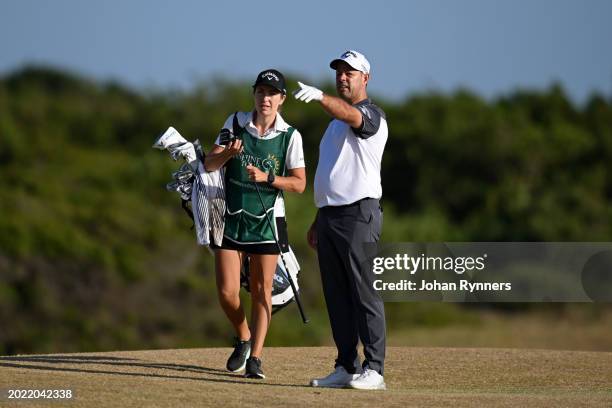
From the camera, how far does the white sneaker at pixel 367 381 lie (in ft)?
33.5

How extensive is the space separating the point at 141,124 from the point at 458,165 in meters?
10.7

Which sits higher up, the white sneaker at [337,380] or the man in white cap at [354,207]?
the man in white cap at [354,207]

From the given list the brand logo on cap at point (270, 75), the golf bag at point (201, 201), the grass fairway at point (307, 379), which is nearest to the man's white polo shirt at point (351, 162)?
the brand logo on cap at point (270, 75)

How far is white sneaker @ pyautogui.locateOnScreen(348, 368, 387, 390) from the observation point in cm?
1021

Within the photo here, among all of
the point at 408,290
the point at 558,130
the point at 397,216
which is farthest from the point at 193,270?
the point at 408,290

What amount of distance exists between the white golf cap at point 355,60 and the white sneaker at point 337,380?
2.19 metres

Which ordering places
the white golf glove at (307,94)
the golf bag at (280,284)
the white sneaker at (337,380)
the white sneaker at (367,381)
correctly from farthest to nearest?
the golf bag at (280,284) → the white sneaker at (337,380) → the white sneaker at (367,381) → the white golf glove at (307,94)

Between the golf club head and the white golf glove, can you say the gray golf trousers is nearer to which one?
the white golf glove

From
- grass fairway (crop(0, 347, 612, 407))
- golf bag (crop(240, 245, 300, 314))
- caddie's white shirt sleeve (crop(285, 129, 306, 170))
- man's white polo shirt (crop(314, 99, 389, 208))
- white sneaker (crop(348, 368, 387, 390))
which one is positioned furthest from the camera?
golf bag (crop(240, 245, 300, 314))

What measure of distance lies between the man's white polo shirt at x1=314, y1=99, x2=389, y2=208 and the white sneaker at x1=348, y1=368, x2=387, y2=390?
123 cm

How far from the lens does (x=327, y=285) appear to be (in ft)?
34.0

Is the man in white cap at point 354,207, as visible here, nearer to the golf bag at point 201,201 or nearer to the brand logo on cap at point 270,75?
the brand logo on cap at point 270,75

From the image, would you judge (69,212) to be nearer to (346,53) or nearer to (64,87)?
(64,87)

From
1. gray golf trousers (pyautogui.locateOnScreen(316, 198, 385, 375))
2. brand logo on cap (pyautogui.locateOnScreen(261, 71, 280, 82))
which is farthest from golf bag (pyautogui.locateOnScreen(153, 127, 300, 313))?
brand logo on cap (pyautogui.locateOnScreen(261, 71, 280, 82))
